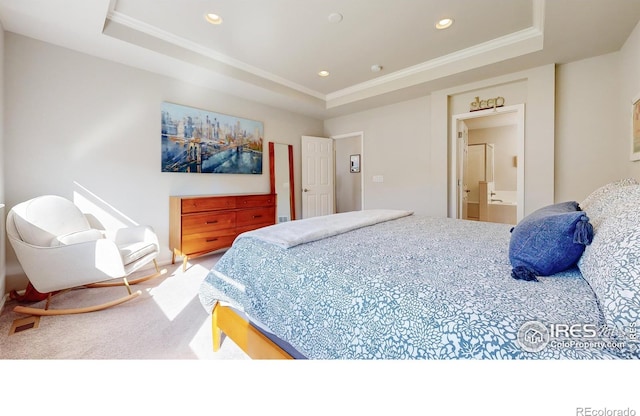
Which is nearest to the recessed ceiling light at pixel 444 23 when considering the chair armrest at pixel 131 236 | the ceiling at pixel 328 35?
the ceiling at pixel 328 35

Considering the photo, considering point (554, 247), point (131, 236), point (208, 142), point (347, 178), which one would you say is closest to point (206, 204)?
point (131, 236)

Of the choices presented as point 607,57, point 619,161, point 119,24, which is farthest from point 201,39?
point 619,161

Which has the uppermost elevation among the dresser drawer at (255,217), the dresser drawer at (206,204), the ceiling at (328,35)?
the ceiling at (328,35)

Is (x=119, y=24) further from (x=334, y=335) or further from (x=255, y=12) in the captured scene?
(x=334, y=335)

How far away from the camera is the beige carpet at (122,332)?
1.57 m

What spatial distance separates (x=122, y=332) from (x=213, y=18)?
9.32 feet

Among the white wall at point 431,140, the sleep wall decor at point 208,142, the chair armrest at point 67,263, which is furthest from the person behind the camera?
the sleep wall decor at point 208,142

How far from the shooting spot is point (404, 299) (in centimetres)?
84

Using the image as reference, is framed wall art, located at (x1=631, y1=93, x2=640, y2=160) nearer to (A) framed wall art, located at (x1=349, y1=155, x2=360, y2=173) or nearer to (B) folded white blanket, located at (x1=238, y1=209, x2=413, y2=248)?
(B) folded white blanket, located at (x1=238, y1=209, x2=413, y2=248)

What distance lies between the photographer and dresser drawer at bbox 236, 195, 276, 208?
3.66 m

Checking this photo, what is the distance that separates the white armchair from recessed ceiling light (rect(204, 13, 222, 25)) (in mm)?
2215

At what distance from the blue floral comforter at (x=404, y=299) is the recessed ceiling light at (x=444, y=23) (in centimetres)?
226

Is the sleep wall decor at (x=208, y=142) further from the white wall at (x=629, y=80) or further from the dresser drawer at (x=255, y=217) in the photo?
the white wall at (x=629, y=80)

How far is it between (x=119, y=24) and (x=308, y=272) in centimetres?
310
